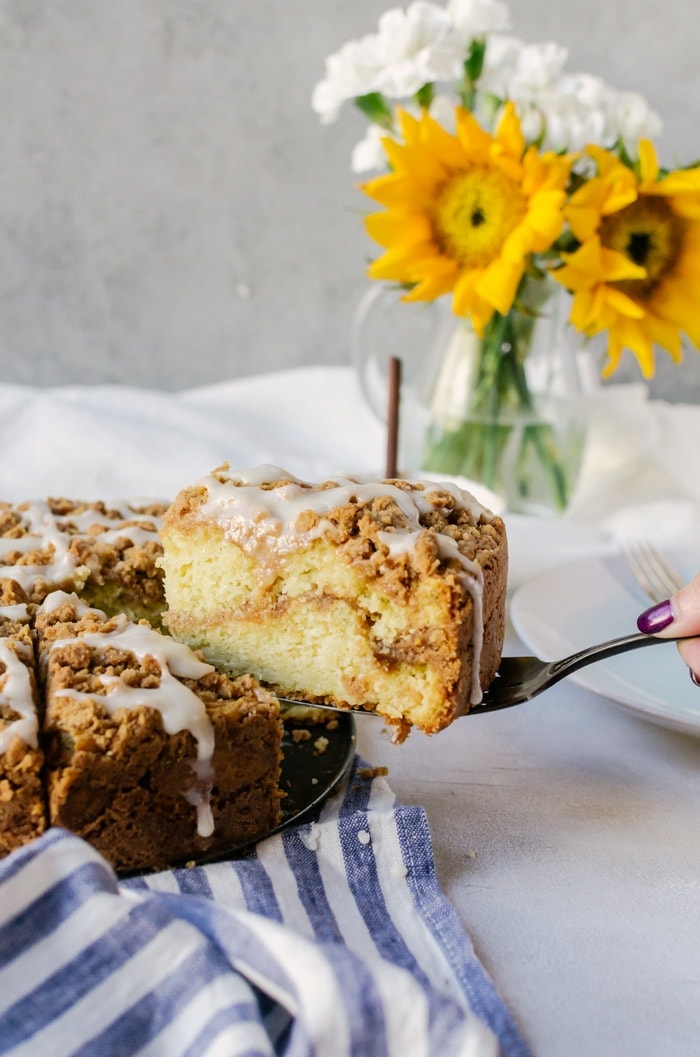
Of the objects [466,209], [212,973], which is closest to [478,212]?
[466,209]

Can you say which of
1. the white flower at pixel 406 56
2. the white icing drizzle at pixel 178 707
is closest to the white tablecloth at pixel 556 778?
the white icing drizzle at pixel 178 707

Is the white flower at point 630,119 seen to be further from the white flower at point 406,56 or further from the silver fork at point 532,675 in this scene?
the silver fork at point 532,675

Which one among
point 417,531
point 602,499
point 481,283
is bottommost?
point 602,499

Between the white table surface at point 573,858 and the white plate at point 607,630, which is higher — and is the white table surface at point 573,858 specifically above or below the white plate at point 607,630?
below

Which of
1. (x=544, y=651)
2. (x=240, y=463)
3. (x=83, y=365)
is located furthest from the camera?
(x=83, y=365)

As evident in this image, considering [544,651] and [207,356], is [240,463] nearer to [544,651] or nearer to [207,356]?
[207,356]

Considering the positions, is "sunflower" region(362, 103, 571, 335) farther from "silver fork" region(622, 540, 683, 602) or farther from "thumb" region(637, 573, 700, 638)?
"thumb" region(637, 573, 700, 638)

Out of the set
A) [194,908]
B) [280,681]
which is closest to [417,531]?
[280,681]
